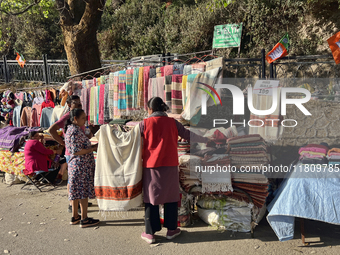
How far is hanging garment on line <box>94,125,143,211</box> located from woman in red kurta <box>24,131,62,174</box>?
2.59 meters

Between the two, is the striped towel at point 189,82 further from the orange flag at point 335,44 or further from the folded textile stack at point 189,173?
the orange flag at point 335,44

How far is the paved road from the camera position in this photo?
3.82 metres

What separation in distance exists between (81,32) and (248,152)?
5889mm

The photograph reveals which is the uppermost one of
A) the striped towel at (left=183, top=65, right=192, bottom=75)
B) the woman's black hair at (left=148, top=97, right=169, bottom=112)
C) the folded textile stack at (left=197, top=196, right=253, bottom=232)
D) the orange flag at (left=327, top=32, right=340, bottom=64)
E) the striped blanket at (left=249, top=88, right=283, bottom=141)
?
the orange flag at (left=327, top=32, right=340, bottom=64)

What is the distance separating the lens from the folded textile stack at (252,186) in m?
4.10

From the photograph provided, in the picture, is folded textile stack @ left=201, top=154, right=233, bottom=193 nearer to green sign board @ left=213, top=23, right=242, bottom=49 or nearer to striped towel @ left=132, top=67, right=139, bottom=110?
striped towel @ left=132, top=67, right=139, bottom=110

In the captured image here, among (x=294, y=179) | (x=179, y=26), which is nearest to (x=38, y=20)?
(x=179, y=26)

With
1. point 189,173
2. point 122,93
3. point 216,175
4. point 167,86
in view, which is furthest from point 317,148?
point 122,93

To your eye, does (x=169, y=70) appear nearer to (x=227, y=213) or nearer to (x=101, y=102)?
(x=101, y=102)

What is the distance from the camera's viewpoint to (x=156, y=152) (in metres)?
3.92

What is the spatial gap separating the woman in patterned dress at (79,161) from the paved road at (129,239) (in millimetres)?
481

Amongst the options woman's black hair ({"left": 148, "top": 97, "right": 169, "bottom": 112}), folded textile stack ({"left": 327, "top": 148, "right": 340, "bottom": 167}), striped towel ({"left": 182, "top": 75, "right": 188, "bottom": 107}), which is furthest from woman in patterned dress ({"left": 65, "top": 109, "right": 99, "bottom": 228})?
folded textile stack ({"left": 327, "top": 148, "right": 340, "bottom": 167})

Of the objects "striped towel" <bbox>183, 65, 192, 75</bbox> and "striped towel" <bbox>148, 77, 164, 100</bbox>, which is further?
"striped towel" <bbox>148, 77, 164, 100</bbox>

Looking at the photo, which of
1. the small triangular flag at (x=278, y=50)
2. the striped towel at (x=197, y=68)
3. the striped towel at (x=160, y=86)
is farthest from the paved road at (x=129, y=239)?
the small triangular flag at (x=278, y=50)
